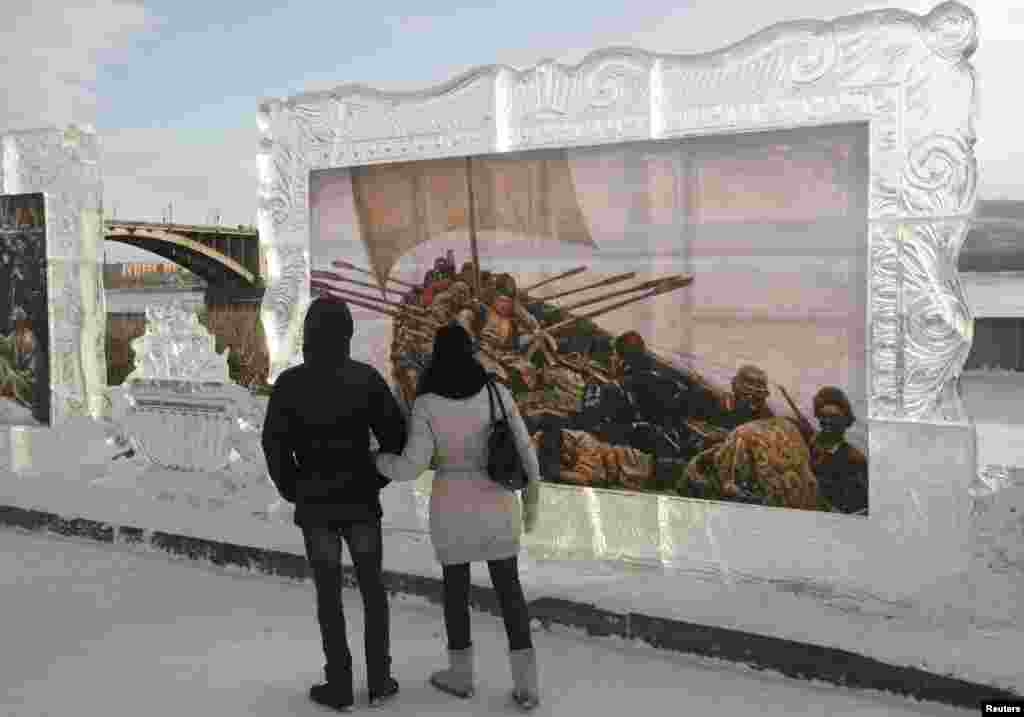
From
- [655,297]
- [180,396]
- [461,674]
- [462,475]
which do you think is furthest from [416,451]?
[180,396]

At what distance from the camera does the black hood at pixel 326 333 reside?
12.1ft

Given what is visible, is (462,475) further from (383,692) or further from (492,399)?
(383,692)

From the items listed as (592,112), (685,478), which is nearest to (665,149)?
(592,112)

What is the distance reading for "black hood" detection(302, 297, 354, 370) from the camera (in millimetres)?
3689

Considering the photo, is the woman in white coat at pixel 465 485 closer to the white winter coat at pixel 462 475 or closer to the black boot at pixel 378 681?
the white winter coat at pixel 462 475

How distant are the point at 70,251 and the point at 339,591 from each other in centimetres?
482

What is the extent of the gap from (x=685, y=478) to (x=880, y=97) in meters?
1.91

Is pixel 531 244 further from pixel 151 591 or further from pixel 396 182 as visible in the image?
pixel 151 591

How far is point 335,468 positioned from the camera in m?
3.69

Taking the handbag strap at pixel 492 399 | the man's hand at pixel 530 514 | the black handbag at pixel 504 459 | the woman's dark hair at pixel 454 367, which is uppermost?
the woman's dark hair at pixel 454 367

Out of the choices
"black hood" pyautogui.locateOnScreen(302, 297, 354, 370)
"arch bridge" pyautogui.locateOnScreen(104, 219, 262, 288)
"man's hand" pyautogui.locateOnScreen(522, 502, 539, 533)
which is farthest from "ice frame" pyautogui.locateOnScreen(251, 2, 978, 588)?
"arch bridge" pyautogui.locateOnScreen(104, 219, 262, 288)

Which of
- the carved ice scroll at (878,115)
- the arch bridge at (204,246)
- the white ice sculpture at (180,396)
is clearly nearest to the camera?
Result: the carved ice scroll at (878,115)

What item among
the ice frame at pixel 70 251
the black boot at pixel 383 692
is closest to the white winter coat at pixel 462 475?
the black boot at pixel 383 692

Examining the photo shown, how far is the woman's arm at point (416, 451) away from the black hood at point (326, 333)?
34 cm
